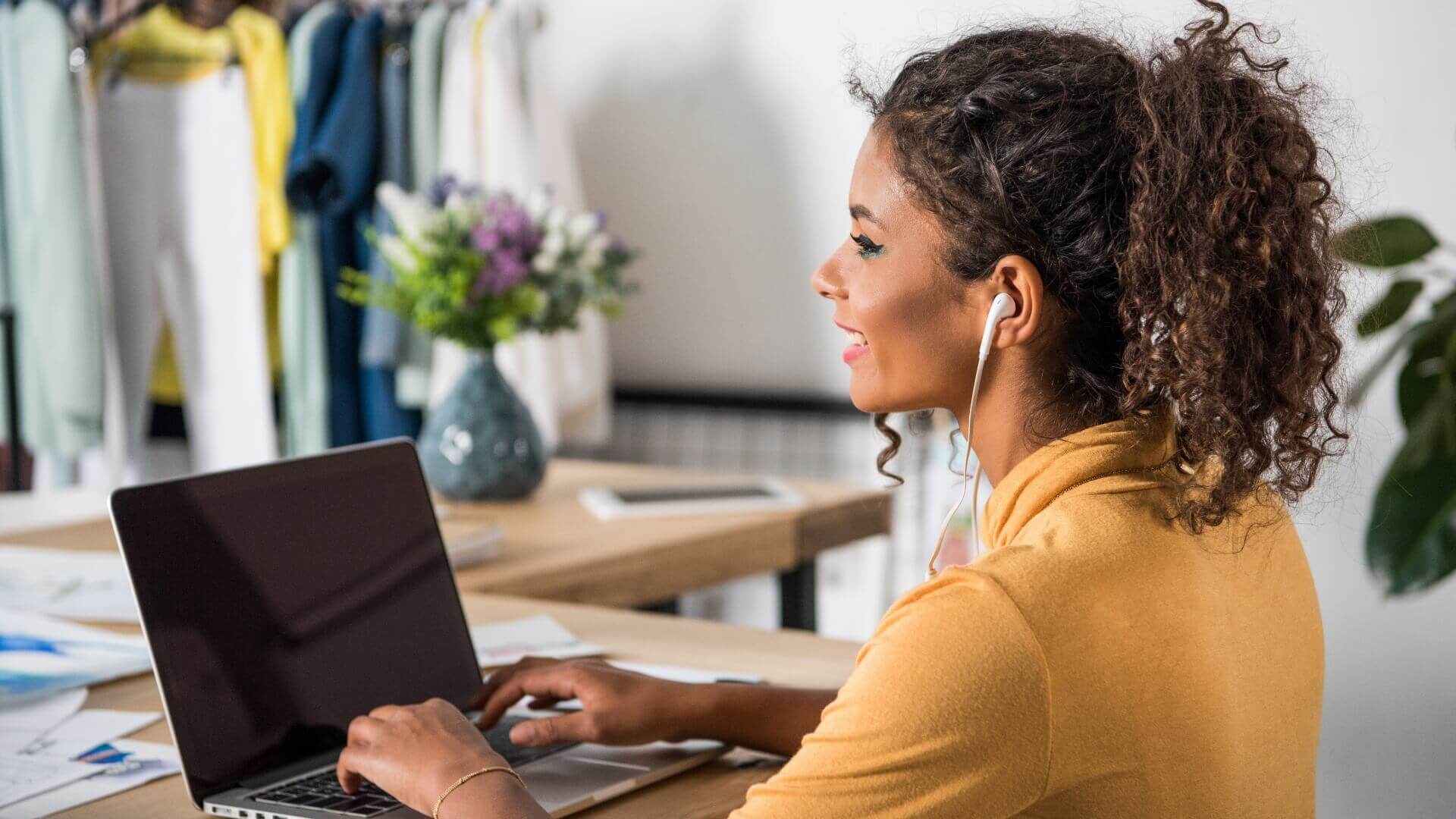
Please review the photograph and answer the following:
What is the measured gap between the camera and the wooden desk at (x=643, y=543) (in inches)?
69.7

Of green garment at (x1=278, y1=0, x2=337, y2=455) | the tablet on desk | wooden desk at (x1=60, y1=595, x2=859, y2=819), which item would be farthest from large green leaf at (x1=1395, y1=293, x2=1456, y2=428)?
green garment at (x1=278, y1=0, x2=337, y2=455)

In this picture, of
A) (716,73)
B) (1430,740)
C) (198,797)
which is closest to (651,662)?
(198,797)

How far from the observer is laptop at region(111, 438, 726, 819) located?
0.97 metres

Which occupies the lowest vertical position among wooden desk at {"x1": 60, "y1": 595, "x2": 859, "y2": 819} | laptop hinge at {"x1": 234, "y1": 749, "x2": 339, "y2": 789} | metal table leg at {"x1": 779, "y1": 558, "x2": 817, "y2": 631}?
metal table leg at {"x1": 779, "y1": 558, "x2": 817, "y2": 631}

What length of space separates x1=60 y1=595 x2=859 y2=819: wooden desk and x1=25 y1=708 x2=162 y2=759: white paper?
0.02 metres

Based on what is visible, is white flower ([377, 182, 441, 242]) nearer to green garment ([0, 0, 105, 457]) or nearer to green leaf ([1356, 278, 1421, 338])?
green garment ([0, 0, 105, 457])

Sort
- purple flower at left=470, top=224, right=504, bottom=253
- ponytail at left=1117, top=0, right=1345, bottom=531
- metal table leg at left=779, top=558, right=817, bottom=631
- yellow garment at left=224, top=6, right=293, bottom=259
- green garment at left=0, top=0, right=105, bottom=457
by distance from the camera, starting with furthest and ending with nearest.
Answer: yellow garment at left=224, top=6, right=293, bottom=259 < green garment at left=0, top=0, right=105, bottom=457 < metal table leg at left=779, top=558, right=817, bottom=631 < purple flower at left=470, top=224, right=504, bottom=253 < ponytail at left=1117, top=0, right=1345, bottom=531

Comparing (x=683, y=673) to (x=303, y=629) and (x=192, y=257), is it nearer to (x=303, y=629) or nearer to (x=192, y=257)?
(x=303, y=629)

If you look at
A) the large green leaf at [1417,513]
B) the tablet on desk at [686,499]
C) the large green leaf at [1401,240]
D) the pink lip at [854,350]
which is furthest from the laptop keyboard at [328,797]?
the large green leaf at [1401,240]

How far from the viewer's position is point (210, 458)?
298cm

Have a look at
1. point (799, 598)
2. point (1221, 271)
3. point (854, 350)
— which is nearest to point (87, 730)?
point (854, 350)

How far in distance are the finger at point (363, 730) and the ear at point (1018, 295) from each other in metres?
0.48

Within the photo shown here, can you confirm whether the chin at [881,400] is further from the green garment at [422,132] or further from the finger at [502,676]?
the green garment at [422,132]

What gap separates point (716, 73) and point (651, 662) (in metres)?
2.03
